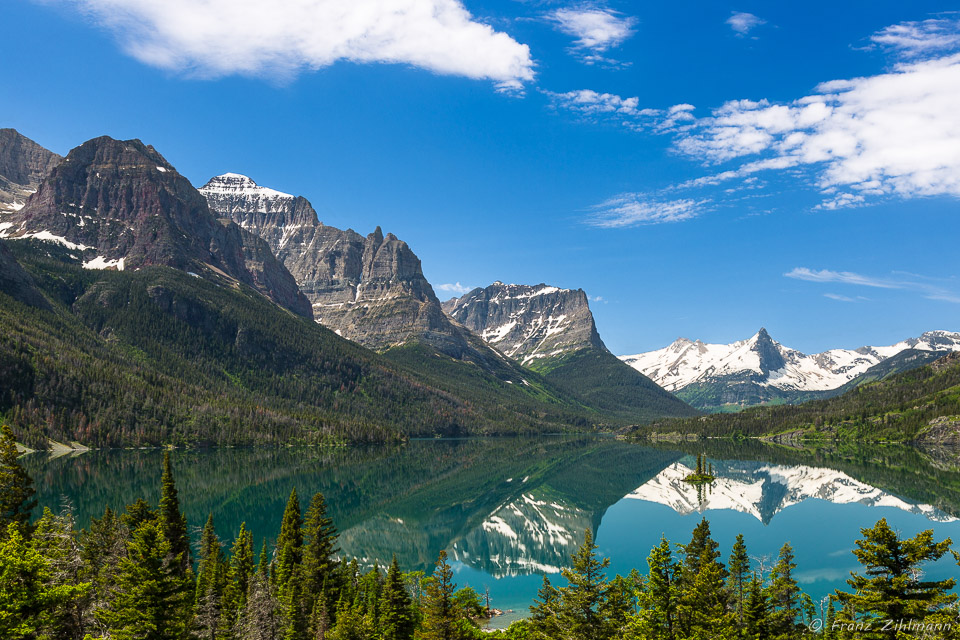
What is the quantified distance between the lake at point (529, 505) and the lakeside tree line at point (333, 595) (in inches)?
714

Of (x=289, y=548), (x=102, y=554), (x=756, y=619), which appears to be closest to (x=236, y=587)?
(x=289, y=548)

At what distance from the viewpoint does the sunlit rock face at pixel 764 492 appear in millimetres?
119750

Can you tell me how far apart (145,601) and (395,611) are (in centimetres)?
1610

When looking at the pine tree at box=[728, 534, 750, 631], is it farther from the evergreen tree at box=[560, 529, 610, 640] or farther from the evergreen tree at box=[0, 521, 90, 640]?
the evergreen tree at box=[0, 521, 90, 640]

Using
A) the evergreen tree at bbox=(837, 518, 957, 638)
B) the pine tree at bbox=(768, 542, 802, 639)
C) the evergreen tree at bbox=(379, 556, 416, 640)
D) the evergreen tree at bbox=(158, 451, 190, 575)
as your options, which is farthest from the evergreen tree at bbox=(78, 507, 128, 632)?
the evergreen tree at bbox=(837, 518, 957, 638)

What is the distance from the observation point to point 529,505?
134 m

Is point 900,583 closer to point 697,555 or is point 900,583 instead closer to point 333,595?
point 697,555

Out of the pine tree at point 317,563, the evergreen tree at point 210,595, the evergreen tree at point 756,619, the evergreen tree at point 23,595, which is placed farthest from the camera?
the pine tree at point 317,563

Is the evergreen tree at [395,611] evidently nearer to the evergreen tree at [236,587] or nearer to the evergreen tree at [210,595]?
the evergreen tree at [236,587]

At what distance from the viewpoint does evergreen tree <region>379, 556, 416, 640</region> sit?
41125 millimetres

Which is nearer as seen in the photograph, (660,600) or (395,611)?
(660,600)

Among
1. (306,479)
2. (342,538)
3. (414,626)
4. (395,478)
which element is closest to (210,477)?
(306,479)

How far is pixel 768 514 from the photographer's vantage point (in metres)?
114

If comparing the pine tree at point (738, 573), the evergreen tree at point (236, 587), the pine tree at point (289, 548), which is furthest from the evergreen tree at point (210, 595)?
the pine tree at point (738, 573)
